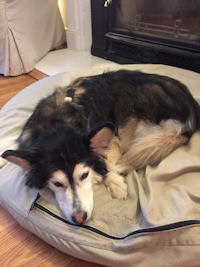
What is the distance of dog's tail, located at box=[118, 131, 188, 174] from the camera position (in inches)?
57.1

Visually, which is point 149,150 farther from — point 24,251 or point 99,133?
point 24,251

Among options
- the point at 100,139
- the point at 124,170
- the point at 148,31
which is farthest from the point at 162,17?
the point at 100,139

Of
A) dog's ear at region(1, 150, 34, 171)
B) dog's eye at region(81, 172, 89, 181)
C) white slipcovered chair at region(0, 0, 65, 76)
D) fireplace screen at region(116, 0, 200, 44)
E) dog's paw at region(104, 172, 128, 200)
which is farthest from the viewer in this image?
white slipcovered chair at region(0, 0, 65, 76)

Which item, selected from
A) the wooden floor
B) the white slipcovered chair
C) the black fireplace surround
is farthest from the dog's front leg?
the white slipcovered chair

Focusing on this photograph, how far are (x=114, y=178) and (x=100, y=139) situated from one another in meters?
0.34

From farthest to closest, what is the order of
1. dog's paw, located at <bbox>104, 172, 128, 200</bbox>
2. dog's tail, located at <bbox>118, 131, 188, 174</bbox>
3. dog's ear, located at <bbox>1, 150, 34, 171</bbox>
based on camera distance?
dog's tail, located at <bbox>118, 131, 188, 174</bbox>
dog's paw, located at <bbox>104, 172, 128, 200</bbox>
dog's ear, located at <bbox>1, 150, 34, 171</bbox>

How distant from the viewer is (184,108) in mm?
1604

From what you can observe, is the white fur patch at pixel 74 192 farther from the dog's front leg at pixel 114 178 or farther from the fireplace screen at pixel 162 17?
the fireplace screen at pixel 162 17

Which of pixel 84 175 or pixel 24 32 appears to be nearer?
pixel 84 175

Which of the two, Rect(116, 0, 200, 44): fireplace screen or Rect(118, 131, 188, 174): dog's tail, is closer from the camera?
Rect(118, 131, 188, 174): dog's tail

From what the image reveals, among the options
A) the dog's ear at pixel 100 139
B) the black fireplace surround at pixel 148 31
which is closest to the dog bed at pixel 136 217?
the dog's ear at pixel 100 139

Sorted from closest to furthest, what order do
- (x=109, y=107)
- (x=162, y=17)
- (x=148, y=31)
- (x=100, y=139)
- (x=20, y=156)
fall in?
(x=20, y=156) → (x=100, y=139) → (x=109, y=107) → (x=162, y=17) → (x=148, y=31)

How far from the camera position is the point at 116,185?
136cm

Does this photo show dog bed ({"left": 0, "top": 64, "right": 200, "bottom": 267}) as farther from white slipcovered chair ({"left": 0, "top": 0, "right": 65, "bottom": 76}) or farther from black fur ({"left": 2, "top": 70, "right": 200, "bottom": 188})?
white slipcovered chair ({"left": 0, "top": 0, "right": 65, "bottom": 76})
